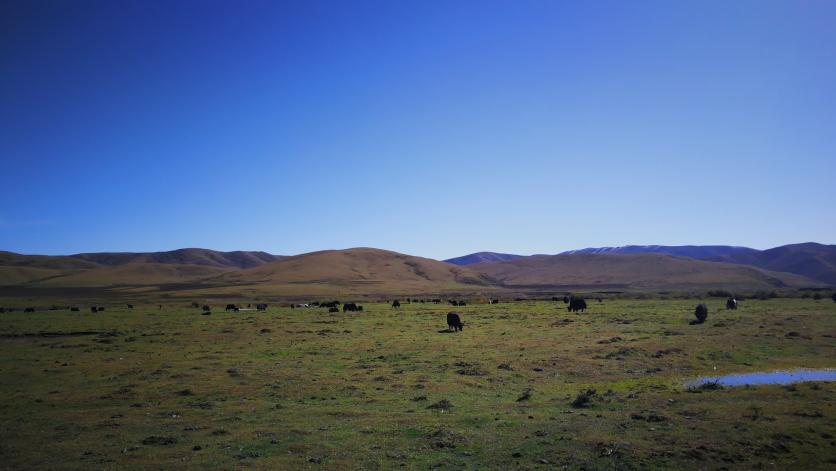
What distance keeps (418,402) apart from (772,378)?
44.9ft

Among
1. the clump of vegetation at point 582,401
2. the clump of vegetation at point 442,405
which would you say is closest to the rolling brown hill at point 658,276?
the clump of vegetation at point 582,401

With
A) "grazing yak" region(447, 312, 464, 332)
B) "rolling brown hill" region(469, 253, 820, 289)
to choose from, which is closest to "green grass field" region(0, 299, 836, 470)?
"grazing yak" region(447, 312, 464, 332)

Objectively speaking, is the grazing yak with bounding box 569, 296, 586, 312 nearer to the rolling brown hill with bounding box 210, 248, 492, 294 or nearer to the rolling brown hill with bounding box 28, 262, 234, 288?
the rolling brown hill with bounding box 210, 248, 492, 294

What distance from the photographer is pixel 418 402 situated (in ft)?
51.7

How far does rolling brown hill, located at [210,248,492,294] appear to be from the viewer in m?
129

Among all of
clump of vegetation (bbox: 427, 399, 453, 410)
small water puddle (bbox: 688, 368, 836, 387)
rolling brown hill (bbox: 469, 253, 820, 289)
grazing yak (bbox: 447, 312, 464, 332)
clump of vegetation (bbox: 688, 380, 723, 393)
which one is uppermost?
rolling brown hill (bbox: 469, 253, 820, 289)

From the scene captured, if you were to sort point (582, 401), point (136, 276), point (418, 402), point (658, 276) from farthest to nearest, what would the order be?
point (136, 276), point (658, 276), point (418, 402), point (582, 401)

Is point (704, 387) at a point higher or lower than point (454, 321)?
Result: lower

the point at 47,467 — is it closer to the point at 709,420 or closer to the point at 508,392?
the point at 508,392

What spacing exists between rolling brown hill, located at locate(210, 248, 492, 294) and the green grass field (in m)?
88.2

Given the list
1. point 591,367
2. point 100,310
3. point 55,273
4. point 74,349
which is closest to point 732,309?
point 591,367

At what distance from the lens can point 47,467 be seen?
10445 millimetres

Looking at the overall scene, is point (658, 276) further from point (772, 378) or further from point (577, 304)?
point (772, 378)

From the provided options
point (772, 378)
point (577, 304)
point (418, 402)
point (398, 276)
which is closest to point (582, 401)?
point (418, 402)
